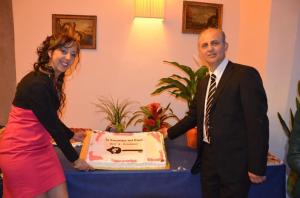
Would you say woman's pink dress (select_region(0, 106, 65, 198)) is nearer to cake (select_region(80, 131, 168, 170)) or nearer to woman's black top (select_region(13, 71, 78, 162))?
woman's black top (select_region(13, 71, 78, 162))

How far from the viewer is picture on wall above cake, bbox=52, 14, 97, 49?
241cm

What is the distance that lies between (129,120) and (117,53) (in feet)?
2.13

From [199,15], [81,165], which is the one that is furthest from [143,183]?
[199,15]

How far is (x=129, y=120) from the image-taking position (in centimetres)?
268

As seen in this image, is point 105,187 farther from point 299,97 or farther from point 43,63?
point 299,97

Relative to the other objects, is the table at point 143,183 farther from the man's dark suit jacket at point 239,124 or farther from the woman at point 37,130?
the man's dark suit jacket at point 239,124

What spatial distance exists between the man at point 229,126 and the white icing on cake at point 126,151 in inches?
12.3

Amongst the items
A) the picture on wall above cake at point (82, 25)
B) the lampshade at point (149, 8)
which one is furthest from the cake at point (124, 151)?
the lampshade at point (149, 8)

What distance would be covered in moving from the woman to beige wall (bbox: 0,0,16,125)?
124 centimetres

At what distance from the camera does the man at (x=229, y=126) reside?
51.4 inches

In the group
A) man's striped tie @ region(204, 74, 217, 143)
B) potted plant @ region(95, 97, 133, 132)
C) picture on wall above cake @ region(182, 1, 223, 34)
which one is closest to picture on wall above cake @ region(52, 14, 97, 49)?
potted plant @ region(95, 97, 133, 132)

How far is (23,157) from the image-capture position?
137 cm

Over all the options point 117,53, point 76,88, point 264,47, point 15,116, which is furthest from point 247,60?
point 15,116

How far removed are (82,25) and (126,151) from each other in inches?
50.8
